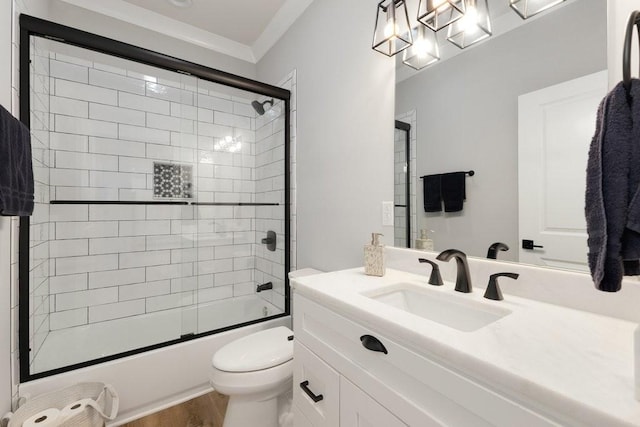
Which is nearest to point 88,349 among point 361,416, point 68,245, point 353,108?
point 68,245

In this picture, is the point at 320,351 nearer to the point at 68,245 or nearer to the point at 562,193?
the point at 562,193

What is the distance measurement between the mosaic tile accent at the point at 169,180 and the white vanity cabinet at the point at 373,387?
1.59 meters

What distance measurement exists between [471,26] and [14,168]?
188 cm

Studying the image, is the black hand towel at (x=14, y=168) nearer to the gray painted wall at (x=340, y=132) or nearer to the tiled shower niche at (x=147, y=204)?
the tiled shower niche at (x=147, y=204)

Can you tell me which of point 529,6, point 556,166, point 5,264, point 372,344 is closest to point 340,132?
point 529,6

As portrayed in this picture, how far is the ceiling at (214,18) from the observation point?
1995mm

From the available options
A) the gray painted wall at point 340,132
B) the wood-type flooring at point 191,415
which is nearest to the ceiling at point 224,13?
the gray painted wall at point 340,132

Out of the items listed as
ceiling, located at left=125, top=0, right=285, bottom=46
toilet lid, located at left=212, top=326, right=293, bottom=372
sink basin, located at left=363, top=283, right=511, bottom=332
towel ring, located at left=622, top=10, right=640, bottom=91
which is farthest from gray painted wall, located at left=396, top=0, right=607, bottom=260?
ceiling, located at left=125, top=0, right=285, bottom=46

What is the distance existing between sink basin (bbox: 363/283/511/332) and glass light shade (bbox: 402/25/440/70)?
1.00 meters

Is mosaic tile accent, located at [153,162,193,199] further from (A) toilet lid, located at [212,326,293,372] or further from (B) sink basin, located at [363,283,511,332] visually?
(B) sink basin, located at [363,283,511,332]

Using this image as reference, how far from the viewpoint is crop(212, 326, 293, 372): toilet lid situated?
122 cm

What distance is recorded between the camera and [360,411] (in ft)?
2.43

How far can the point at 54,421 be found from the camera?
111 centimetres

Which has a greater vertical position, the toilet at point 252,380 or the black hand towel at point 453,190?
the black hand towel at point 453,190
